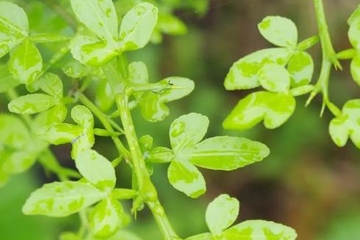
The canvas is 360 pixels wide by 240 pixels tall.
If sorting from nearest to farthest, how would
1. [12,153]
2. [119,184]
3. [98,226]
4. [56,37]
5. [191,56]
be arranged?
[98,226]
[56,37]
[12,153]
[119,184]
[191,56]

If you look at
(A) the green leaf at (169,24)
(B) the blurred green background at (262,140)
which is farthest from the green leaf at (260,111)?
(B) the blurred green background at (262,140)

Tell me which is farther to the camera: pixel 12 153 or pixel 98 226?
pixel 12 153

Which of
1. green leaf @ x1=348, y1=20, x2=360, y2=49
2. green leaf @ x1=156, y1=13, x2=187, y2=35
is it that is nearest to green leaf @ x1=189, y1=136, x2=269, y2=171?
green leaf @ x1=348, y1=20, x2=360, y2=49

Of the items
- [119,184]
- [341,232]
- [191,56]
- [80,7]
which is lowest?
[341,232]

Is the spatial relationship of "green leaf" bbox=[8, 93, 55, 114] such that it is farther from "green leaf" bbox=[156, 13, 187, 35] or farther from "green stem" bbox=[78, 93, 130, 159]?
→ "green leaf" bbox=[156, 13, 187, 35]

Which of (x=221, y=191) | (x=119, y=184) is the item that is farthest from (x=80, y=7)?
(x=221, y=191)

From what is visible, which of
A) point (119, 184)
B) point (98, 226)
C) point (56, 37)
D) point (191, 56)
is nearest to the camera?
point (98, 226)

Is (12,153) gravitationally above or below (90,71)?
below

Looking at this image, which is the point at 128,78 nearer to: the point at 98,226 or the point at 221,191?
the point at 98,226
